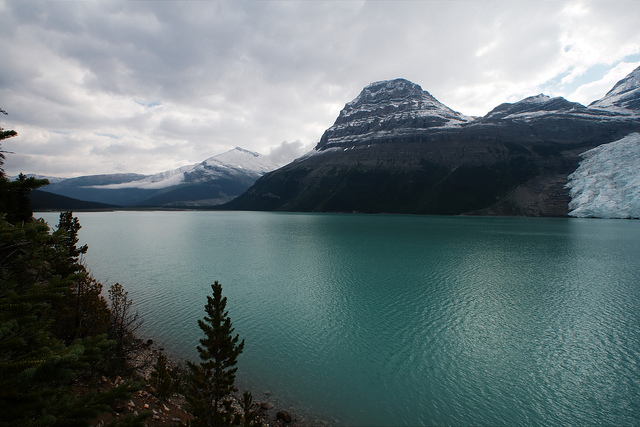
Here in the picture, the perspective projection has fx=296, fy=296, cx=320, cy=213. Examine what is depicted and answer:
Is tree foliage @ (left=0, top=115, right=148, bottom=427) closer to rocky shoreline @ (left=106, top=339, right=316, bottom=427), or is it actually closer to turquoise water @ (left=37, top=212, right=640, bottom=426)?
→ rocky shoreline @ (left=106, top=339, right=316, bottom=427)

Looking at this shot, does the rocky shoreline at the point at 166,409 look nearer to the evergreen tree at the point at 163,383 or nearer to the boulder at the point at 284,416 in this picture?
the boulder at the point at 284,416

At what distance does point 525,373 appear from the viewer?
2409 cm

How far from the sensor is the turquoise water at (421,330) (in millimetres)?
20891

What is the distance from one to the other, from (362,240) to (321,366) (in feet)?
255

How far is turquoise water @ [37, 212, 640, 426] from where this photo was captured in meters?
20.9

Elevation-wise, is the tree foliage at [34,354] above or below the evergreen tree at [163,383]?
above

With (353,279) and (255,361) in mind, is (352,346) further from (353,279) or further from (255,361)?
(353,279)

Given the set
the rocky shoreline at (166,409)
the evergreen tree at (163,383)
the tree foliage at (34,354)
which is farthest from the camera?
the evergreen tree at (163,383)

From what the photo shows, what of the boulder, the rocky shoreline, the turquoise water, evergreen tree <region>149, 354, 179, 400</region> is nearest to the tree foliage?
the rocky shoreline

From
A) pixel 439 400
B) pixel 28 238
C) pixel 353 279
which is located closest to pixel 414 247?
pixel 353 279

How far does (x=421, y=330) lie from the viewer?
32406mm

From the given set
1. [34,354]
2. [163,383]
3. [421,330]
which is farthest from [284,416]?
[421,330]

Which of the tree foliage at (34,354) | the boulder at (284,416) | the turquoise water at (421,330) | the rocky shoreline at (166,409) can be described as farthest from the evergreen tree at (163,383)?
the tree foliage at (34,354)

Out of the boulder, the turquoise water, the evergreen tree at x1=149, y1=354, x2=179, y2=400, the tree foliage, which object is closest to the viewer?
the tree foliage
